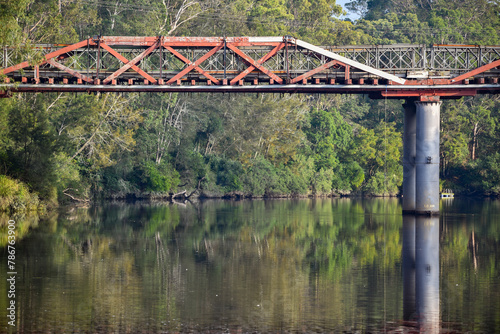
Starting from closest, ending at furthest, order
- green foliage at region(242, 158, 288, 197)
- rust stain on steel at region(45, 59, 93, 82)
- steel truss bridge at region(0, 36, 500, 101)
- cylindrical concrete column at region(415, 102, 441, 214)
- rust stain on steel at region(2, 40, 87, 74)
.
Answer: rust stain on steel at region(2, 40, 87, 74), rust stain on steel at region(45, 59, 93, 82), steel truss bridge at region(0, 36, 500, 101), cylindrical concrete column at region(415, 102, 441, 214), green foliage at region(242, 158, 288, 197)

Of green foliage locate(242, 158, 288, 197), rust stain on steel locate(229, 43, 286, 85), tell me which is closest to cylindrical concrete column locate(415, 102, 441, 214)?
rust stain on steel locate(229, 43, 286, 85)

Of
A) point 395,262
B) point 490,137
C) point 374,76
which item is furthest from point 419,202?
point 490,137

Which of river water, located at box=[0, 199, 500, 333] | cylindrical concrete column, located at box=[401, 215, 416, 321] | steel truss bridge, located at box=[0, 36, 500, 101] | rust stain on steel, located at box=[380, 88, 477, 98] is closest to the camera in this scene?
river water, located at box=[0, 199, 500, 333]

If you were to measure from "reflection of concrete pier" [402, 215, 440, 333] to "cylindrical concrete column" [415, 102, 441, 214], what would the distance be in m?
5.96

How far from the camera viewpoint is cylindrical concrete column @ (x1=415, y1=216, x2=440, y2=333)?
16438 mm

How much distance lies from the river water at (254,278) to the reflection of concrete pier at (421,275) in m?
0.03

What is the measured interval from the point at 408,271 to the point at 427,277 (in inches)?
47.0

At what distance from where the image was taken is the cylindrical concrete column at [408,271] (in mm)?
17370

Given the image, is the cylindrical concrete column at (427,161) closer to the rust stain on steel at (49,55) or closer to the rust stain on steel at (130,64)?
the rust stain on steel at (130,64)

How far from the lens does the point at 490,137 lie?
83.6 metres

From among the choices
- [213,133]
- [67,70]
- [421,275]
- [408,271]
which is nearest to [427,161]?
[67,70]

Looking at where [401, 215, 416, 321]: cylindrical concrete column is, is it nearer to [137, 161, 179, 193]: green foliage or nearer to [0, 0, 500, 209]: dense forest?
[0, 0, 500, 209]: dense forest

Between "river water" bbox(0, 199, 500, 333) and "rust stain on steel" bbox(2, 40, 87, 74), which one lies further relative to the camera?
"rust stain on steel" bbox(2, 40, 87, 74)

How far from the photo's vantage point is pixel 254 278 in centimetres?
2131
